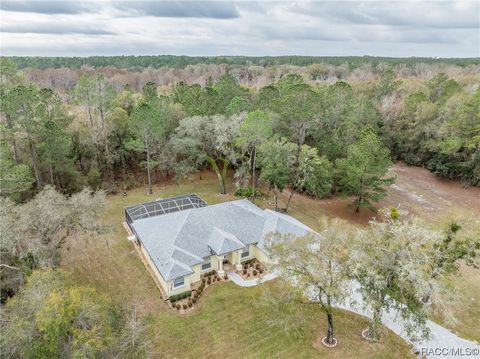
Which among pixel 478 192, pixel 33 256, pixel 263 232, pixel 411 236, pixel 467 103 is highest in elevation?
pixel 467 103

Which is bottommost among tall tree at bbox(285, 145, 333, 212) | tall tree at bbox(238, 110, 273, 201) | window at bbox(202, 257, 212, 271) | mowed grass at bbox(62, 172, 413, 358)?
mowed grass at bbox(62, 172, 413, 358)

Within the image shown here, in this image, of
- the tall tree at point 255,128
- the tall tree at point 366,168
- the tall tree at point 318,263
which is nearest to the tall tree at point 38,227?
the tall tree at point 318,263

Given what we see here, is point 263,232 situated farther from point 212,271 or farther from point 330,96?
point 330,96

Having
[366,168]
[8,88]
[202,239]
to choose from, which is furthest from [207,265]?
[8,88]

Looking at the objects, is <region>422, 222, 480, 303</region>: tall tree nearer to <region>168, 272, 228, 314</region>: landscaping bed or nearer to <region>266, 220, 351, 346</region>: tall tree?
<region>266, 220, 351, 346</region>: tall tree

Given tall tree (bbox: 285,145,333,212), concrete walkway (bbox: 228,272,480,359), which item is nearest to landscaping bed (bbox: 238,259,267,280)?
concrete walkway (bbox: 228,272,480,359)

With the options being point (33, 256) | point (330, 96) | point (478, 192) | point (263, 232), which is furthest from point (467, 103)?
point (33, 256)
